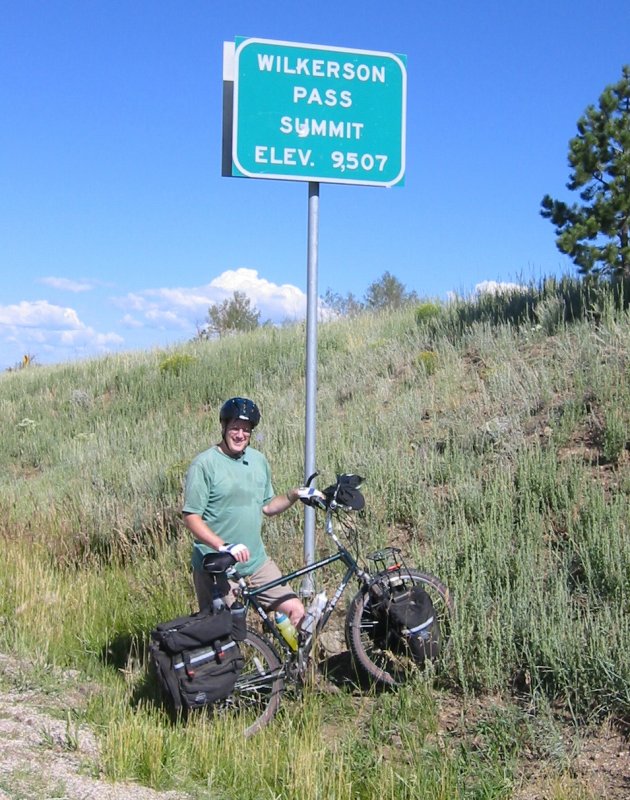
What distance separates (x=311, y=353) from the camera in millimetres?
6000

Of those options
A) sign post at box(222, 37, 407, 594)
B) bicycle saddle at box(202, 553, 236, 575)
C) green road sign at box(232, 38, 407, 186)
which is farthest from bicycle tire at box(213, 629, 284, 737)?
green road sign at box(232, 38, 407, 186)

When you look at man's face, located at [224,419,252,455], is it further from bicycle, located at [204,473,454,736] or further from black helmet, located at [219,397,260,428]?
bicycle, located at [204,473,454,736]

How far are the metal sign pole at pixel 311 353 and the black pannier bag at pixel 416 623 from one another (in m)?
0.82

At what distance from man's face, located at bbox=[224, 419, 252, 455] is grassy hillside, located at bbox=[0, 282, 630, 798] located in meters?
1.54

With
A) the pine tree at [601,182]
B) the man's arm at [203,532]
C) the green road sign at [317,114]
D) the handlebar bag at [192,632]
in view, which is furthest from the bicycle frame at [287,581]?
the pine tree at [601,182]

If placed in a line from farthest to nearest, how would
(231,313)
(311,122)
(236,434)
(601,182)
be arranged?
(231,313)
(601,182)
(311,122)
(236,434)

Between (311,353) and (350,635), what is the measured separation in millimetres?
1872

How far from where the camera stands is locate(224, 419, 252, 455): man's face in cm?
525

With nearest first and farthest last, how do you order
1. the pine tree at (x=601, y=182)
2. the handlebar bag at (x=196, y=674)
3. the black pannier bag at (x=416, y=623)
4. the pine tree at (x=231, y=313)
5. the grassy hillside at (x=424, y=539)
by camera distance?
1. the grassy hillside at (x=424, y=539)
2. the handlebar bag at (x=196, y=674)
3. the black pannier bag at (x=416, y=623)
4. the pine tree at (x=601, y=182)
5. the pine tree at (x=231, y=313)

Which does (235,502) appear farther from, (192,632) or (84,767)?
(84,767)

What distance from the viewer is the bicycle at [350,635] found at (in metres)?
5.07

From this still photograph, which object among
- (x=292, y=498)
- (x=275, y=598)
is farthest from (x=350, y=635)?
(x=292, y=498)

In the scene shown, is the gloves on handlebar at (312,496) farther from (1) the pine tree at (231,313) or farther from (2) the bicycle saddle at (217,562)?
(1) the pine tree at (231,313)

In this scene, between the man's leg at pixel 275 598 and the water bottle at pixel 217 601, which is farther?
the man's leg at pixel 275 598
